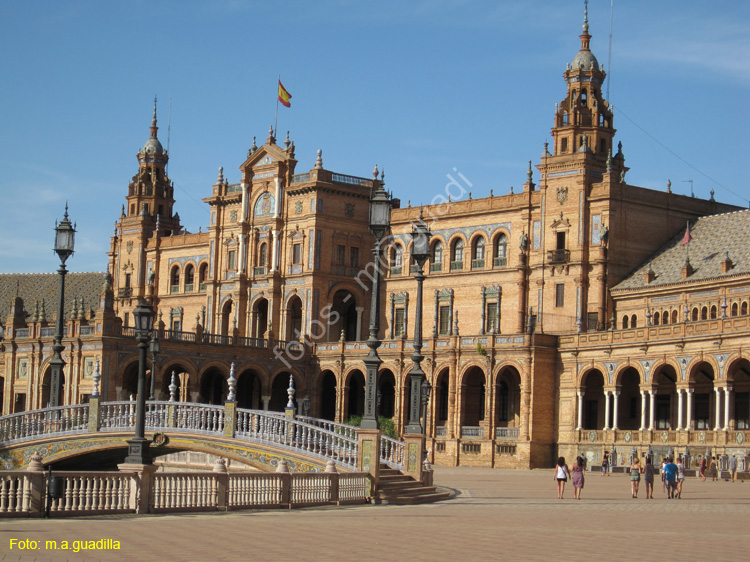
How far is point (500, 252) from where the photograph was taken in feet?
243

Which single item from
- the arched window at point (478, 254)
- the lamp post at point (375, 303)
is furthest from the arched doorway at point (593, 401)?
the lamp post at point (375, 303)

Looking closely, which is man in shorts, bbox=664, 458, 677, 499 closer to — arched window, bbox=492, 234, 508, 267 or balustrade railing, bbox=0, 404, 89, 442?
balustrade railing, bbox=0, 404, 89, 442

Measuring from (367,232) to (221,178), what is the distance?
11072 mm

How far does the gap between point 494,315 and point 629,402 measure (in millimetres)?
10583

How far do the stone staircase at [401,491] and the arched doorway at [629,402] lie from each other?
31.0 m

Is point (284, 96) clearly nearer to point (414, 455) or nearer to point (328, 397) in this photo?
Answer: point (328, 397)

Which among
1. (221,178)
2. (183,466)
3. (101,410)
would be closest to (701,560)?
(101,410)

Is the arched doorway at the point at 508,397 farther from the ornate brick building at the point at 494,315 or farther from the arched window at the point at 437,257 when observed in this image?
the arched window at the point at 437,257

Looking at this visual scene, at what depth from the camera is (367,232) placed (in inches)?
3219

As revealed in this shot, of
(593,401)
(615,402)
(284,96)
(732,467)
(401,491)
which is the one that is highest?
(284,96)

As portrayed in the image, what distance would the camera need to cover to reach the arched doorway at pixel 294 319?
7981 cm

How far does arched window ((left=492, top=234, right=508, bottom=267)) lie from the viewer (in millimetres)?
73444

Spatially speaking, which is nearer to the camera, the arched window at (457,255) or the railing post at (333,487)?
the railing post at (333,487)

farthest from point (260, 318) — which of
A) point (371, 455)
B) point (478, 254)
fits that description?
point (371, 455)
